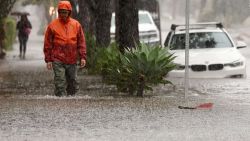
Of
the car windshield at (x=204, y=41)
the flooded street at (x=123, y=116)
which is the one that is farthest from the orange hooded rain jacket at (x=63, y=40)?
the car windshield at (x=204, y=41)

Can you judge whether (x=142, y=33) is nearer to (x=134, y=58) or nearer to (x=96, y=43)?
(x=96, y=43)

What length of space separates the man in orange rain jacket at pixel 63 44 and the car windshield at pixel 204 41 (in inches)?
261

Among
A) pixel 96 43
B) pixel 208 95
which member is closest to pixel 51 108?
pixel 208 95

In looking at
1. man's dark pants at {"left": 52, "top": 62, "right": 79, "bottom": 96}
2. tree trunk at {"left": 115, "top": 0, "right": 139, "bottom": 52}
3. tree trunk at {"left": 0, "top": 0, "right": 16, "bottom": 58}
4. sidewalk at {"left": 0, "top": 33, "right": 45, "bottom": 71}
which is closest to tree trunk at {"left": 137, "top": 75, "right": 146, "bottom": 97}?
man's dark pants at {"left": 52, "top": 62, "right": 79, "bottom": 96}

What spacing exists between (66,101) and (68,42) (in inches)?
41.6

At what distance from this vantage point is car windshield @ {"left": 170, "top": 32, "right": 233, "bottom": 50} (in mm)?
19328

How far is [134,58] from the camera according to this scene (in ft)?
42.8

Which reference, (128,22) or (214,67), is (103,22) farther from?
(128,22)

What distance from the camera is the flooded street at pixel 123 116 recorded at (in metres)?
8.95

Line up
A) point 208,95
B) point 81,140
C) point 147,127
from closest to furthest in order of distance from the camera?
1. point 81,140
2. point 147,127
3. point 208,95

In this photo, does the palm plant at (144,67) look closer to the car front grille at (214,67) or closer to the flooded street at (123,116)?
the flooded street at (123,116)

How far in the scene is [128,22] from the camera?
14742 mm

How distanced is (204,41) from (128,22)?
5.18 meters

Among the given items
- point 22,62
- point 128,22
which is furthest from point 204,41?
point 22,62
